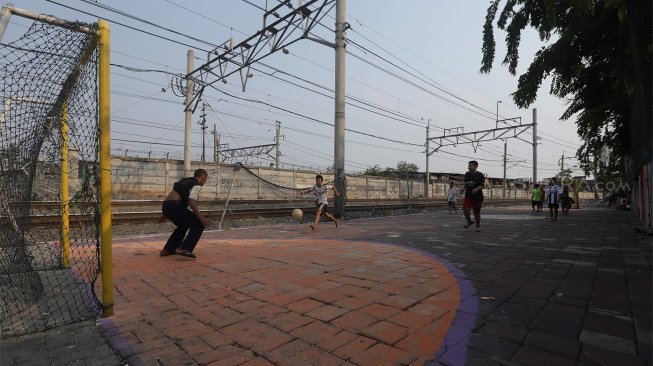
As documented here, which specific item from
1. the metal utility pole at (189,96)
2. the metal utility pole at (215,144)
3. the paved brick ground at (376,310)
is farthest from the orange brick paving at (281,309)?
the metal utility pole at (215,144)

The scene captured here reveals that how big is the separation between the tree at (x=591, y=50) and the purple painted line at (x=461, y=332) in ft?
8.48

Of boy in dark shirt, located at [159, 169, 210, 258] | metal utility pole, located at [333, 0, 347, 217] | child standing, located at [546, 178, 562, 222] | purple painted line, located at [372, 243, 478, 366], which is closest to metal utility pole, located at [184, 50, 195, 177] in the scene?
metal utility pole, located at [333, 0, 347, 217]

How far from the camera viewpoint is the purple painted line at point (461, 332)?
2262 mm

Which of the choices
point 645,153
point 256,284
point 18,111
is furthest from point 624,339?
point 645,153

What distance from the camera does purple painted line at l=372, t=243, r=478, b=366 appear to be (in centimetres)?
226

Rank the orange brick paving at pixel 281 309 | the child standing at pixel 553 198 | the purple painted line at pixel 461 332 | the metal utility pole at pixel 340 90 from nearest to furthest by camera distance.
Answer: the purple painted line at pixel 461 332
the orange brick paving at pixel 281 309
the child standing at pixel 553 198
the metal utility pole at pixel 340 90

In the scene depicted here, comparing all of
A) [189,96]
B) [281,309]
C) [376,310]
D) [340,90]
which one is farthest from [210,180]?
[376,310]

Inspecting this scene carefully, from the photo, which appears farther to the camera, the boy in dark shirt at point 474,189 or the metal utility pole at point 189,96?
the metal utility pole at point 189,96

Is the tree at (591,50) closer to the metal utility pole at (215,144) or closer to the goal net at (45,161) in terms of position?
the goal net at (45,161)

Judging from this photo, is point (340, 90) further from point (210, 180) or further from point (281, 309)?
point (210, 180)

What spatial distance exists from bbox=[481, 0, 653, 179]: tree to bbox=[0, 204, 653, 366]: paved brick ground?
240cm

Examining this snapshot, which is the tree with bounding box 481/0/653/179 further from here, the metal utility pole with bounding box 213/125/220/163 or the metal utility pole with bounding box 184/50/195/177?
the metal utility pole with bounding box 213/125/220/163

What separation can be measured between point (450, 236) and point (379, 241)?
181 centimetres

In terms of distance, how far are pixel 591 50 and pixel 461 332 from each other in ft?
25.8
